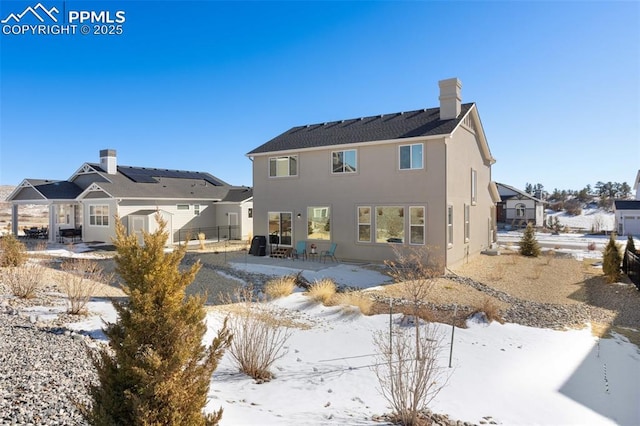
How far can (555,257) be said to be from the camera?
1981cm

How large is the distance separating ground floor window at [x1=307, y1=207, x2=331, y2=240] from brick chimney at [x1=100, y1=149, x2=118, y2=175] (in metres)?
16.9

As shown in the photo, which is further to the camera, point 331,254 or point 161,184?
point 161,184

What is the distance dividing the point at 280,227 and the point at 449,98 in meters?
10.2

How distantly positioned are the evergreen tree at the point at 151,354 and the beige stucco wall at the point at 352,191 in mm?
12846

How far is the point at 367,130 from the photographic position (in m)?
17.2

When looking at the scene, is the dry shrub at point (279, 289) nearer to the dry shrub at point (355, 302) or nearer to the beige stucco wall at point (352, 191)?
the dry shrub at point (355, 302)

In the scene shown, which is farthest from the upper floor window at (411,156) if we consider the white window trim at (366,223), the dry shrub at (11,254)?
the dry shrub at (11,254)

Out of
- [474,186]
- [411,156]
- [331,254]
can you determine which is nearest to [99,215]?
[331,254]

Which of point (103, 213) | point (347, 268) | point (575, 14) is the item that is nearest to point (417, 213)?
point (347, 268)

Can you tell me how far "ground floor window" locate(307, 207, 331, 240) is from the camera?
1709 centimetres

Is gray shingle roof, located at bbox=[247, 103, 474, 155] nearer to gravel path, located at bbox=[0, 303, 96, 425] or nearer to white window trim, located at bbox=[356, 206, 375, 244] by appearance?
white window trim, located at bbox=[356, 206, 375, 244]

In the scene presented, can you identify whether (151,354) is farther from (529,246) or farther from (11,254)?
(529,246)

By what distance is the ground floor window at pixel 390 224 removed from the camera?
15336mm

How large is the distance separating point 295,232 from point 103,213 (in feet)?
44.5
